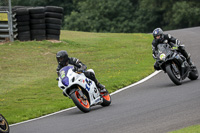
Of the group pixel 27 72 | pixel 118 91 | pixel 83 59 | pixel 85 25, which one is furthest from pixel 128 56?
pixel 85 25

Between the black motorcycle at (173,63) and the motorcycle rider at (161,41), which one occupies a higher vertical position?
the motorcycle rider at (161,41)

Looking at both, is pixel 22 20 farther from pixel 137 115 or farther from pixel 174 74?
pixel 137 115

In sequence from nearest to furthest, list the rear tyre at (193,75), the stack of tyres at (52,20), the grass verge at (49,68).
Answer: the grass verge at (49,68) < the rear tyre at (193,75) < the stack of tyres at (52,20)

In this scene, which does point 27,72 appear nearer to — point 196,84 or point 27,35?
point 27,35

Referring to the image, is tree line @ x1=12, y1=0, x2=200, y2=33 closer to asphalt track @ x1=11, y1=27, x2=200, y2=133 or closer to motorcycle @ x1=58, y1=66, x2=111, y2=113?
asphalt track @ x1=11, y1=27, x2=200, y2=133

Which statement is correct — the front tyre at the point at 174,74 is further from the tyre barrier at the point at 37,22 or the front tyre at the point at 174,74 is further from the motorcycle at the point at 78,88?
the tyre barrier at the point at 37,22

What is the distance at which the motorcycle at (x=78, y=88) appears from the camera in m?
11.0

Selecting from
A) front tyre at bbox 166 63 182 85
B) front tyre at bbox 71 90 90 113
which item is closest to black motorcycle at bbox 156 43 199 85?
front tyre at bbox 166 63 182 85

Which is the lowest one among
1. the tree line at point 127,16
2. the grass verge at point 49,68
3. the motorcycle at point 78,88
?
the tree line at point 127,16

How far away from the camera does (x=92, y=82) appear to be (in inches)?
457

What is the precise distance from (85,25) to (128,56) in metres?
38.9

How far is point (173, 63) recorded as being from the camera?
13.7 meters

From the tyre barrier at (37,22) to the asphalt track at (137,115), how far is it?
1183cm

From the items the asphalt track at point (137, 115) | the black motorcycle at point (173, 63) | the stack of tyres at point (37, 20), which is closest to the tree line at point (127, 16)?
the stack of tyres at point (37, 20)
